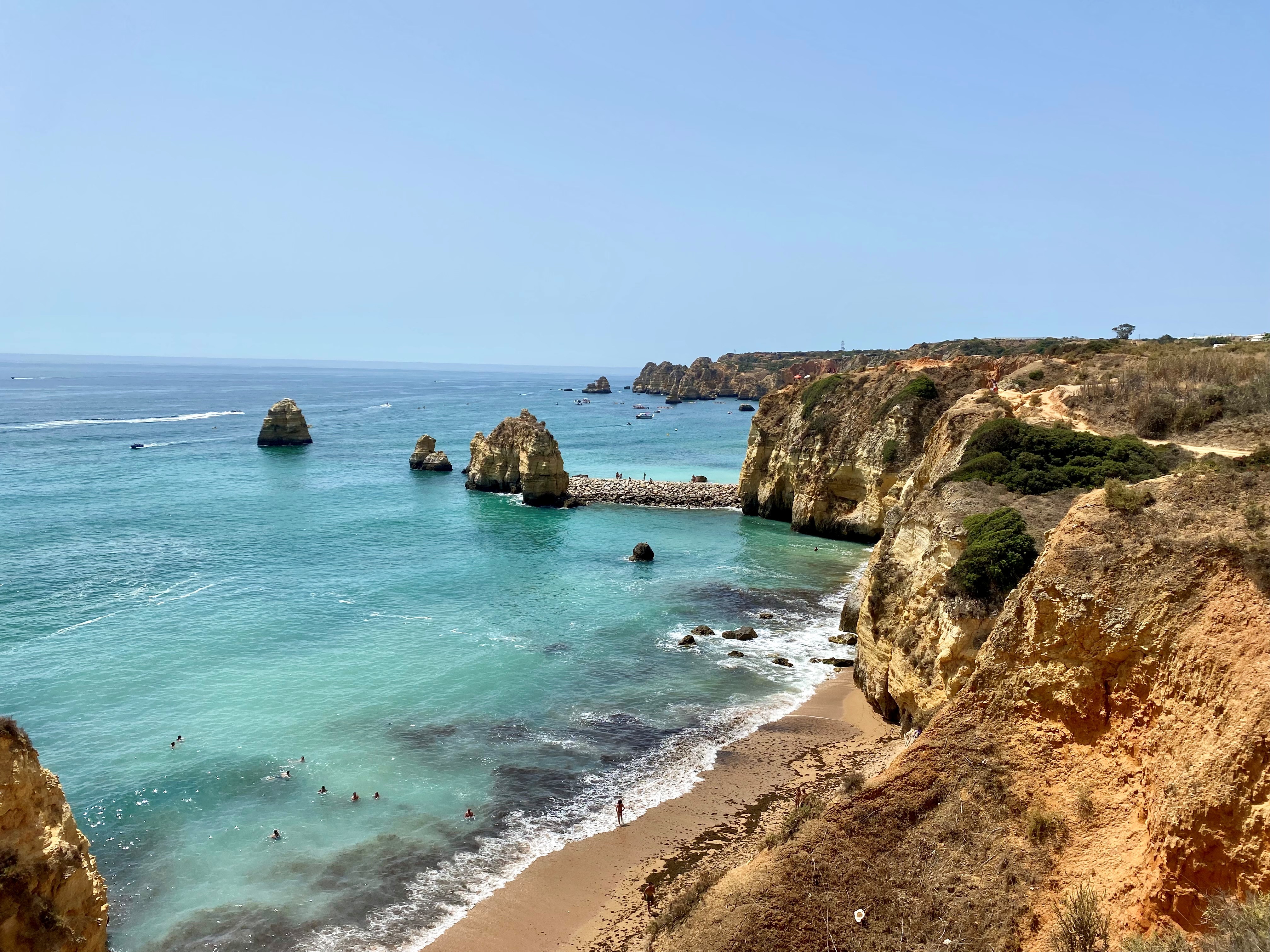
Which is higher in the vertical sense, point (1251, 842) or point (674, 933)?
point (1251, 842)

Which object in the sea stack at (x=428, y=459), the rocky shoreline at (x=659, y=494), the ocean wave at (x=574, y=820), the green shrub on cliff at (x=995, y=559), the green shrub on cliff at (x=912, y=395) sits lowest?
the ocean wave at (x=574, y=820)

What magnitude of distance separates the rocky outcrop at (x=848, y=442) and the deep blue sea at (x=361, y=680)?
3.65 m

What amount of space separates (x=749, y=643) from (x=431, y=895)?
71.0ft

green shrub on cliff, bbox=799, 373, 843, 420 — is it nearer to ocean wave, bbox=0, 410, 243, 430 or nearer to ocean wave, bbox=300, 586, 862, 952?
ocean wave, bbox=300, 586, 862, 952

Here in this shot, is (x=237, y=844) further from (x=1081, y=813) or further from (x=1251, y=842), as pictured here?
(x=1251, y=842)

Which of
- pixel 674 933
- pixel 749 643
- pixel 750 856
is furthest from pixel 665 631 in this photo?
pixel 674 933

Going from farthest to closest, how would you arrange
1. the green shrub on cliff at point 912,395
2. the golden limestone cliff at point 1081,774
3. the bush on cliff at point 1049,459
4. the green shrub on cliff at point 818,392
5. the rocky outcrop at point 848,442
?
the green shrub on cliff at point 818,392 < the green shrub on cliff at point 912,395 < the rocky outcrop at point 848,442 < the bush on cliff at point 1049,459 < the golden limestone cliff at point 1081,774

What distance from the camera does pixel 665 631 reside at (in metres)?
40.6

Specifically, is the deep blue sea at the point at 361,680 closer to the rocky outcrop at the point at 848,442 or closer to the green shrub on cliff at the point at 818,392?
the rocky outcrop at the point at 848,442

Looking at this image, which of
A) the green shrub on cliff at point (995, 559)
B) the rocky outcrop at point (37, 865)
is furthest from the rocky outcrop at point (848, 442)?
the rocky outcrop at point (37, 865)

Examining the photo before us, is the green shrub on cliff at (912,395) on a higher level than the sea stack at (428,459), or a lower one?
higher

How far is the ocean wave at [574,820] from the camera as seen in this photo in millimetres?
19266

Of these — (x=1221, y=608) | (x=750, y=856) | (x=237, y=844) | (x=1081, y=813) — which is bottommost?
(x=237, y=844)

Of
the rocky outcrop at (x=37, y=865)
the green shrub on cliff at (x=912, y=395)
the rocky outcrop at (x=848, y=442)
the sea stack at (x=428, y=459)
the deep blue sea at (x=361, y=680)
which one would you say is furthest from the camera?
the sea stack at (x=428, y=459)
